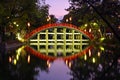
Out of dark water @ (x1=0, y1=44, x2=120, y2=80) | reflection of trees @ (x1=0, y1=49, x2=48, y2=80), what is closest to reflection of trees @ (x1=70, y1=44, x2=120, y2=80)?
dark water @ (x1=0, y1=44, x2=120, y2=80)

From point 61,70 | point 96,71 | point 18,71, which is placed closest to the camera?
point 96,71

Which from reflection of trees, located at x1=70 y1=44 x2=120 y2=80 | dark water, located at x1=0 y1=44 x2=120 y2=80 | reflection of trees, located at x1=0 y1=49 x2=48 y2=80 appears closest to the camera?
reflection of trees, located at x1=70 y1=44 x2=120 y2=80

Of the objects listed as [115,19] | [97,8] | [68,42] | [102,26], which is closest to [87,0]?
[97,8]

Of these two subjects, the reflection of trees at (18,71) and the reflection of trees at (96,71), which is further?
Answer: the reflection of trees at (18,71)

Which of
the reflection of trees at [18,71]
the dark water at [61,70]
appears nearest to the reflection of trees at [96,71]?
the dark water at [61,70]

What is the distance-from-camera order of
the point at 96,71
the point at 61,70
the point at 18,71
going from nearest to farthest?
the point at 96,71, the point at 18,71, the point at 61,70

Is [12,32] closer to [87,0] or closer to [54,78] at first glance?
[87,0]

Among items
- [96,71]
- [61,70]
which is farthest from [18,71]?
[96,71]

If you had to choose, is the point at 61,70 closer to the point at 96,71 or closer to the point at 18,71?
the point at 96,71

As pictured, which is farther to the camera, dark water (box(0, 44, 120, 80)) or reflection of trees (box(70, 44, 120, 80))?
dark water (box(0, 44, 120, 80))

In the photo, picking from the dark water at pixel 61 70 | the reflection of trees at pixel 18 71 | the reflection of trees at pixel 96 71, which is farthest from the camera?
the dark water at pixel 61 70

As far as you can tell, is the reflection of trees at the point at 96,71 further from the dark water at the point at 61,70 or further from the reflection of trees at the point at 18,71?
the reflection of trees at the point at 18,71

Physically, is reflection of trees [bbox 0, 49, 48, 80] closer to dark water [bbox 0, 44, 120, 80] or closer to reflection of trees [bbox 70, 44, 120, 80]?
dark water [bbox 0, 44, 120, 80]

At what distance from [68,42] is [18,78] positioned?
279ft
